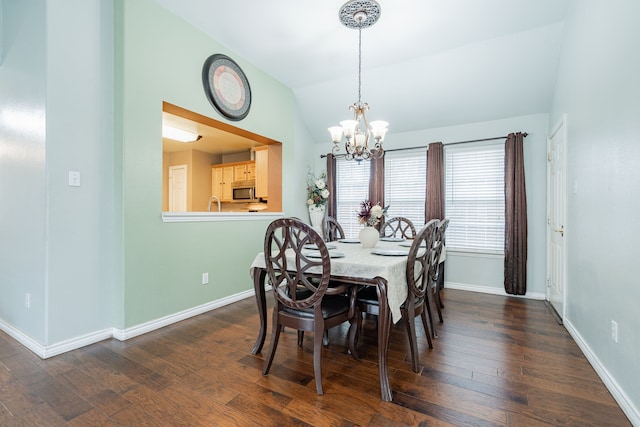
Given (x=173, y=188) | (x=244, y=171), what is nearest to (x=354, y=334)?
(x=244, y=171)

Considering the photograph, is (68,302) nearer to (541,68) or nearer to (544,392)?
(544,392)

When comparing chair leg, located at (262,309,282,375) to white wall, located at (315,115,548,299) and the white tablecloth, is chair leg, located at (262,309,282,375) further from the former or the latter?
white wall, located at (315,115,548,299)

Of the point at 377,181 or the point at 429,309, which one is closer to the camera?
the point at 429,309

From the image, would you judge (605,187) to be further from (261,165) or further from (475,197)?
(261,165)

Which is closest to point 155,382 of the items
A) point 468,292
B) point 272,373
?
point 272,373

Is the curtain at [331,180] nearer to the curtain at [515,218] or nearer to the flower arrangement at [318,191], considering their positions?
the flower arrangement at [318,191]

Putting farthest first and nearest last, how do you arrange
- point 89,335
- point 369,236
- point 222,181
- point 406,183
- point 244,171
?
point 222,181 < point 244,171 < point 406,183 < point 369,236 < point 89,335

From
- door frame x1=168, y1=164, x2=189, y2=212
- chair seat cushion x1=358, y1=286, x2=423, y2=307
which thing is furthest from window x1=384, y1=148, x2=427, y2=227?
door frame x1=168, y1=164, x2=189, y2=212

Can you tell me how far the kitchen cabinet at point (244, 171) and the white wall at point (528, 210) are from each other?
10.6ft

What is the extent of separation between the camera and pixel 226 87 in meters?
3.57

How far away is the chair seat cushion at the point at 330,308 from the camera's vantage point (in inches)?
77.4

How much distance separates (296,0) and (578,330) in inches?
147

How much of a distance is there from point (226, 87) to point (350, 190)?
8.59ft

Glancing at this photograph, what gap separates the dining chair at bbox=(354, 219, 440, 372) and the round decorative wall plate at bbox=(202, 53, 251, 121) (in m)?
2.50
